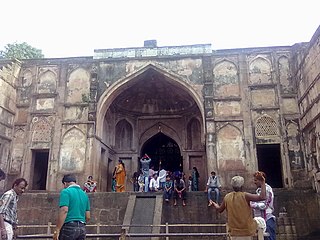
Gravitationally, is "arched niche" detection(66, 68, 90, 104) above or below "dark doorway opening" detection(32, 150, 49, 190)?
above

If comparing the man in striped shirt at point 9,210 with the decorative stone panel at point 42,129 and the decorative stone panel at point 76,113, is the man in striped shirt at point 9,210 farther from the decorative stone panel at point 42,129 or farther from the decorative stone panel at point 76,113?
the decorative stone panel at point 42,129

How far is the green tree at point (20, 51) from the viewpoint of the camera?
82.5 ft

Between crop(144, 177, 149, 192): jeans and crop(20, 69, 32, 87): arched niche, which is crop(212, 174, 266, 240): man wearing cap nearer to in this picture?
crop(144, 177, 149, 192): jeans

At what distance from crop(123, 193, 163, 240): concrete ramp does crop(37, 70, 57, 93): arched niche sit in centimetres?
718

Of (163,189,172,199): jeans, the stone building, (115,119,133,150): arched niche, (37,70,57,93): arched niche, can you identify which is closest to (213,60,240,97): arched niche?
the stone building

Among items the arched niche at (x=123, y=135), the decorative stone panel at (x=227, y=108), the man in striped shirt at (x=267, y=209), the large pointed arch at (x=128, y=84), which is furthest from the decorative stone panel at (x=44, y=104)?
the man in striped shirt at (x=267, y=209)

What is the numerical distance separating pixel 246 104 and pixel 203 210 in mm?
5492

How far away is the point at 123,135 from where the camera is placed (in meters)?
18.2

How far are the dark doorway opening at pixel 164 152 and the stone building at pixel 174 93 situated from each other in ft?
5.25

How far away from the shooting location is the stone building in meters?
13.9

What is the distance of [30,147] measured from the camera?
14977 millimetres

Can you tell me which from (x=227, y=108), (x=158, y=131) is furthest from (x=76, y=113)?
(x=227, y=108)

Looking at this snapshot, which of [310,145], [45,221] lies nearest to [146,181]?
[45,221]

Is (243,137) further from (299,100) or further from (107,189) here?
(107,189)
